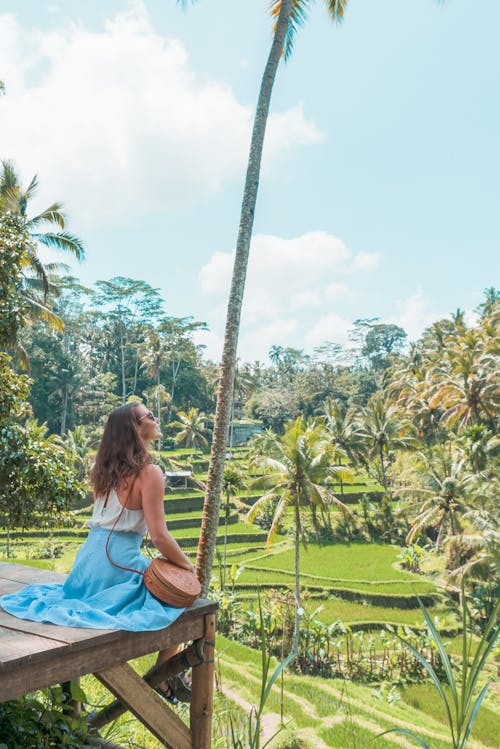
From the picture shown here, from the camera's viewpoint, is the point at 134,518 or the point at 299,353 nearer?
the point at 134,518

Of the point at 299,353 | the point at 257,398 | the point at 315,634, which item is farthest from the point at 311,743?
the point at 299,353

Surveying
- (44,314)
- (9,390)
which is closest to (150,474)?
(9,390)

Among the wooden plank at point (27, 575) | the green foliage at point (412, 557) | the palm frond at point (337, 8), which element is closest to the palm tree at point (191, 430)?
the green foliage at point (412, 557)

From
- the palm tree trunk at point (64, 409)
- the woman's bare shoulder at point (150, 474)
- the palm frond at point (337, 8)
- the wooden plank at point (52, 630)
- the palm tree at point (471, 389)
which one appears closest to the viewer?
the wooden plank at point (52, 630)

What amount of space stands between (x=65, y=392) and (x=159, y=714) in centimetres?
3230

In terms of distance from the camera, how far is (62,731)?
2061mm

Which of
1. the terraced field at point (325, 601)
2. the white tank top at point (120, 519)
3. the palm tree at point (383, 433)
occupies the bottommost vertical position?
the terraced field at point (325, 601)

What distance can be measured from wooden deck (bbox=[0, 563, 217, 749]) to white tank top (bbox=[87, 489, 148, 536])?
378 millimetres

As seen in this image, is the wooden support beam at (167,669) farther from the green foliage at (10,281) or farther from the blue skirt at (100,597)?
the green foliage at (10,281)

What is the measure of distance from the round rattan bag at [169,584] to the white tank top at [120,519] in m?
0.19

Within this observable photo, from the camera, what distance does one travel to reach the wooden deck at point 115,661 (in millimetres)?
1585

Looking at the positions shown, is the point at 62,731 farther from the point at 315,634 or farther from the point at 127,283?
the point at 127,283

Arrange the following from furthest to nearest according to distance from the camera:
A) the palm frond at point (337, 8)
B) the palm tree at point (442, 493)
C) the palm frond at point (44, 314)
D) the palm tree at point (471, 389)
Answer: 1. the palm tree at point (471, 389)
2. the palm tree at point (442, 493)
3. the palm frond at point (44, 314)
4. the palm frond at point (337, 8)

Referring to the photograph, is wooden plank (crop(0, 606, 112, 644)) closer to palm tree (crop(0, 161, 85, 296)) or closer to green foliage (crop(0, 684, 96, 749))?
green foliage (crop(0, 684, 96, 749))
